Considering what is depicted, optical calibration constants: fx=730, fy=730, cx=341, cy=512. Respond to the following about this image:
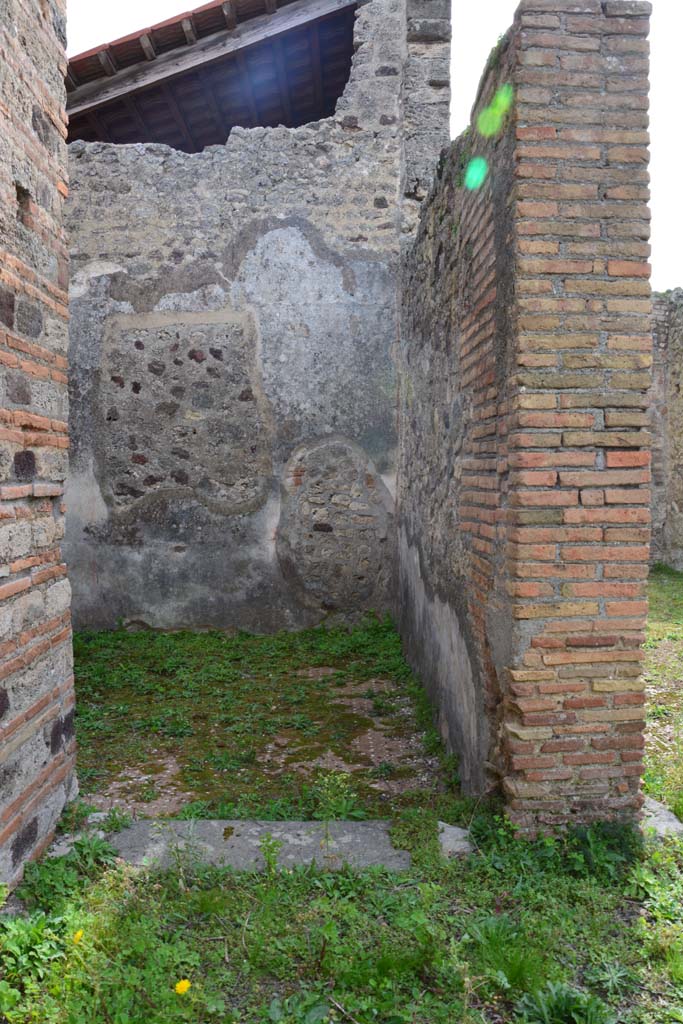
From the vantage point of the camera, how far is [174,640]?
20.5 ft

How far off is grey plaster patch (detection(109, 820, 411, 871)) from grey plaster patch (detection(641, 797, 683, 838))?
0.92 meters

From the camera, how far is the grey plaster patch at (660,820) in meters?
2.67

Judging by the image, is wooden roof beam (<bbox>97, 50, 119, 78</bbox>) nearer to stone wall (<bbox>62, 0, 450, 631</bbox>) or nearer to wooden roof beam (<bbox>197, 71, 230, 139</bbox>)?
stone wall (<bbox>62, 0, 450, 631</bbox>)

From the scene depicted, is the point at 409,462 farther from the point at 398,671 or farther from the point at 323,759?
the point at 323,759

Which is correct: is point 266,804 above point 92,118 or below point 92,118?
below

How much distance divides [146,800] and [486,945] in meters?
1.94

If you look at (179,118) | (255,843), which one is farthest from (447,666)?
(179,118)

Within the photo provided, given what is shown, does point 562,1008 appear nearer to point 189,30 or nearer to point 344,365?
point 344,365

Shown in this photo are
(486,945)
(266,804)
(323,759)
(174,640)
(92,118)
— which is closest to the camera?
(486,945)

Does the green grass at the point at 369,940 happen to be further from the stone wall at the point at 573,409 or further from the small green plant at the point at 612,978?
the stone wall at the point at 573,409

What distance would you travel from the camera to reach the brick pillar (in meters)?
2.50

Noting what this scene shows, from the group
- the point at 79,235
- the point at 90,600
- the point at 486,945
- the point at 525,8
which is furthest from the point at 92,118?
the point at 486,945

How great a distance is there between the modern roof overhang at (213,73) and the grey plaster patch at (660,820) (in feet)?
22.1

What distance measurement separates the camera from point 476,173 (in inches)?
121
